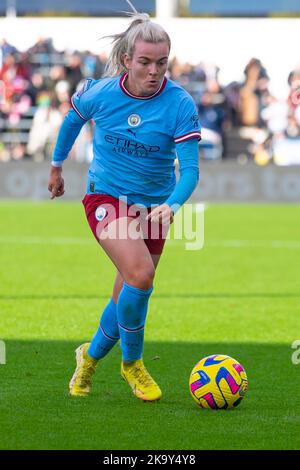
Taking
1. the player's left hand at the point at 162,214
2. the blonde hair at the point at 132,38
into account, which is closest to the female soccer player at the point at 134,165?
the blonde hair at the point at 132,38

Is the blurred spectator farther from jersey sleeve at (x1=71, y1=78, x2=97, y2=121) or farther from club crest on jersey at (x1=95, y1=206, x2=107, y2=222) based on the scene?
club crest on jersey at (x1=95, y1=206, x2=107, y2=222)

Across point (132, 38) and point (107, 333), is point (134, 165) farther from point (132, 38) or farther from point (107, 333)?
point (107, 333)

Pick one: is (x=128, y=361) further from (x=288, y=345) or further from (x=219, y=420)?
(x=288, y=345)

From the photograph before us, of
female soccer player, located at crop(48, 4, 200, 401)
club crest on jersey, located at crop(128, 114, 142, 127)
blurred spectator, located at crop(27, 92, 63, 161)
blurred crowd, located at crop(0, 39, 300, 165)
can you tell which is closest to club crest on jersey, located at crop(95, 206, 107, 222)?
female soccer player, located at crop(48, 4, 200, 401)

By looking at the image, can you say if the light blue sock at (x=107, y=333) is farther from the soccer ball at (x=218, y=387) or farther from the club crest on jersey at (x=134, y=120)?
the club crest on jersey at (x=134, y=120)

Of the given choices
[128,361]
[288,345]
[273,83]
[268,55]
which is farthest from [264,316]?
[268,55]

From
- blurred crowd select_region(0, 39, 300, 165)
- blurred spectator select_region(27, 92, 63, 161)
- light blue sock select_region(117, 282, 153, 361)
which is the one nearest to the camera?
light blue sock select_region(117, 282, 153, 361)

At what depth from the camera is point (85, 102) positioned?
634cm

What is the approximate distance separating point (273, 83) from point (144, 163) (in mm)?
24234

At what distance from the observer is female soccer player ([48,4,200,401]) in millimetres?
6047

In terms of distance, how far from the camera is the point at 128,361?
6.36 meters

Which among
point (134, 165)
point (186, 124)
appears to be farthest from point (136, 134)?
point (186, 124)

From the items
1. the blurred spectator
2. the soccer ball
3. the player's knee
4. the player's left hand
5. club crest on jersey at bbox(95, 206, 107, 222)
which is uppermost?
the player's left hand

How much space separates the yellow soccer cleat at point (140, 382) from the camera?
6.19 metres
